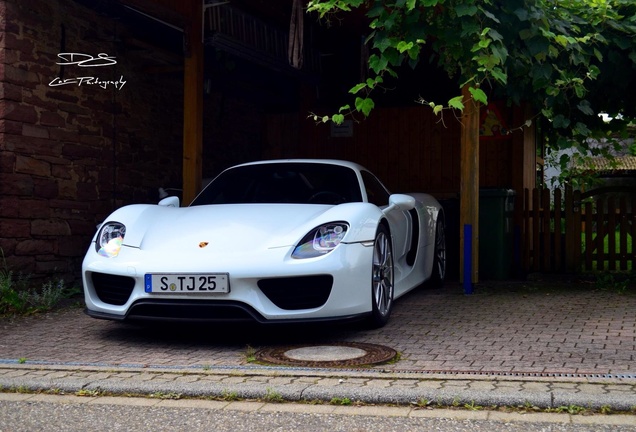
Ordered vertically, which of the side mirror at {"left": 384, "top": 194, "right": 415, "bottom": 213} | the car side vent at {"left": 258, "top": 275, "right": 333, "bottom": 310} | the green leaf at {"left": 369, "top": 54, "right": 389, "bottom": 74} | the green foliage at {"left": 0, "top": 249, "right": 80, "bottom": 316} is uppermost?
the green leaf at {"left": 369, "top": 54, "right": 389, "bottom": 74}

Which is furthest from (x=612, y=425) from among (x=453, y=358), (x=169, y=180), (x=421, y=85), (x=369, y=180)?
(x=421, y=85)

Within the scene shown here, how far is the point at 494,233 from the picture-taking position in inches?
387

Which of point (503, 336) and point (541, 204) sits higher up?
point (541, 204)

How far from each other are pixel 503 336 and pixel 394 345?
91 centimetres

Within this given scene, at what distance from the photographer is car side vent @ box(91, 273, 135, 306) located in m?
5.72

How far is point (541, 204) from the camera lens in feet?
35.8

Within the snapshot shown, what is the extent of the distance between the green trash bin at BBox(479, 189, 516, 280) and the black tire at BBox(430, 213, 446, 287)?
92 cm

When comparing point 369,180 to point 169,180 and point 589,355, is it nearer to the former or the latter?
point 589,355

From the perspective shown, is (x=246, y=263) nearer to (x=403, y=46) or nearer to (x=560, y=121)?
(x=403, y=46)

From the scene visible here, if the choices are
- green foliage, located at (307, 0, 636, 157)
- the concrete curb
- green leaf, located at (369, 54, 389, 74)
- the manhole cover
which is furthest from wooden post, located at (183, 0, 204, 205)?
the concrete curb

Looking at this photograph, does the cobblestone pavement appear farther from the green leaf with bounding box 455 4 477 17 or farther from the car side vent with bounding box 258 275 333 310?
the green leaf with bounding box 455 4 477 17

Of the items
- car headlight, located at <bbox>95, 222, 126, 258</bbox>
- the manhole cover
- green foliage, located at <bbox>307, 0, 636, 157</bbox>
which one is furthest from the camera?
green foliage, located at <bbox>307, 0, 636, 157</bbox>

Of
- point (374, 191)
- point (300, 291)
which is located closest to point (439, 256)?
point (374, 191)

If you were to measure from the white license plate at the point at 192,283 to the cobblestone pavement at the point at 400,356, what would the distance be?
1.43ft
